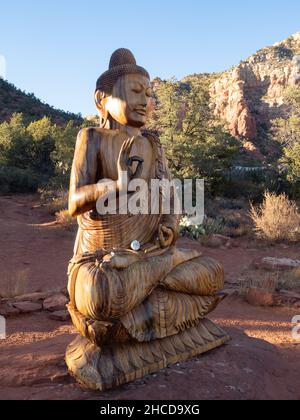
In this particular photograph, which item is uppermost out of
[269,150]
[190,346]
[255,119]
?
[255,119]

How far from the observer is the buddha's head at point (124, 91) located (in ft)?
10.2

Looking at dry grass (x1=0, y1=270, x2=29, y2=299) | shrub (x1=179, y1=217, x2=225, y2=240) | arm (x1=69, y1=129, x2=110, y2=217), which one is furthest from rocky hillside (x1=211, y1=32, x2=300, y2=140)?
arm (x1=69, y1=129, x2=110, y2=217)

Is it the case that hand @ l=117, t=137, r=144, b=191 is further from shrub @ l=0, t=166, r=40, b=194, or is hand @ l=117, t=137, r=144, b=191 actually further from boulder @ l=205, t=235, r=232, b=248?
shrub @ l=0, t=166, r=40, b=194

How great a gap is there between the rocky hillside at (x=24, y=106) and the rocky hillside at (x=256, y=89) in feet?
56.2

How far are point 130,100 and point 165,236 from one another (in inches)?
41.3

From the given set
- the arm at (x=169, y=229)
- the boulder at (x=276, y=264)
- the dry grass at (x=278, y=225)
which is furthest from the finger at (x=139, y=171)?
the dry grass at (x=278, y=225)

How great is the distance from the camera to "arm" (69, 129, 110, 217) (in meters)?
2.90

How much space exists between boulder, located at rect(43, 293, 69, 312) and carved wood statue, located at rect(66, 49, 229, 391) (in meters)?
2.47

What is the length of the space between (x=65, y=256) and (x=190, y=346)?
19.7 feet

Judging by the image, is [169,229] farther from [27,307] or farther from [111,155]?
[27,307]
